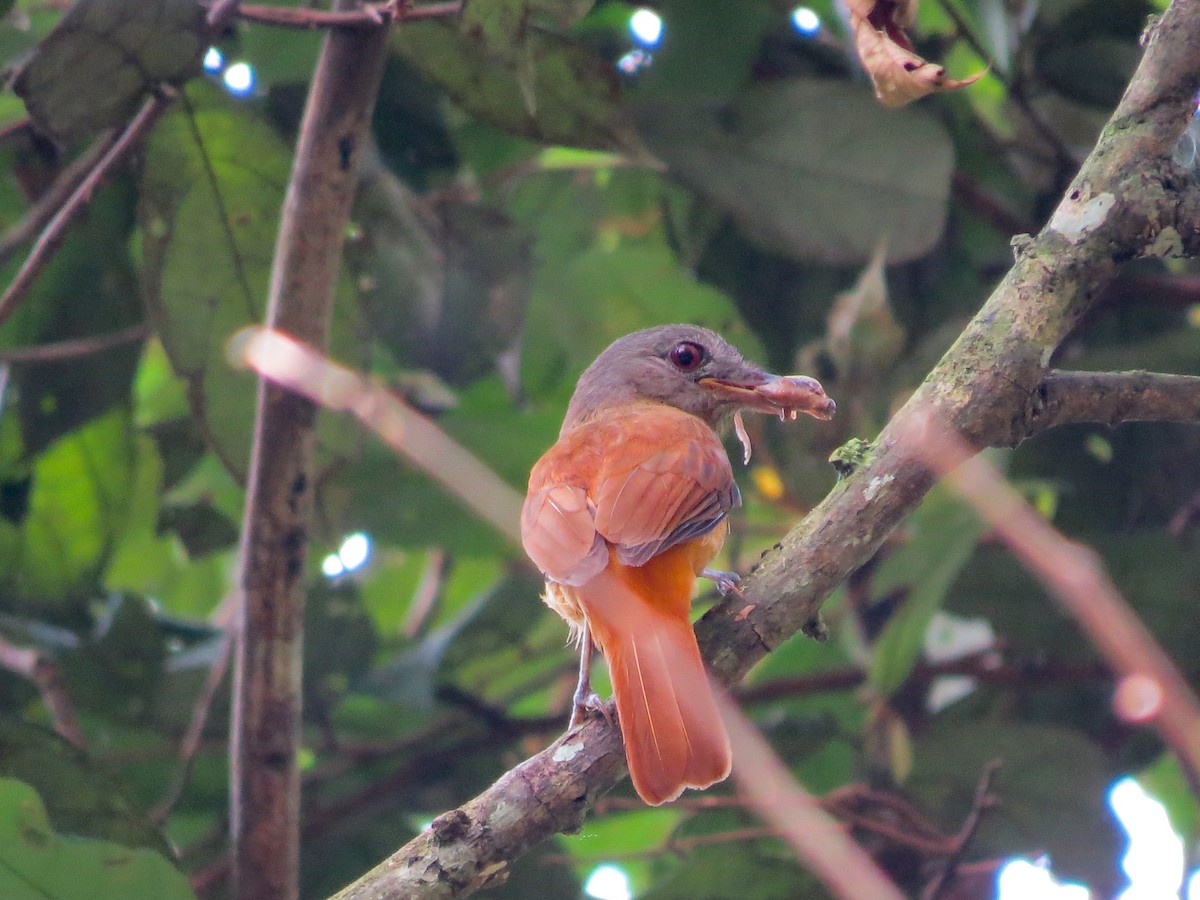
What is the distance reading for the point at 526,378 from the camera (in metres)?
4.33

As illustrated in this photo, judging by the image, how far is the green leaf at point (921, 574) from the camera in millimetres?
3318

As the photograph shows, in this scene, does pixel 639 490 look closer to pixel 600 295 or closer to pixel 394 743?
pixel 600 295

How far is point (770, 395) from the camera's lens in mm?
3346

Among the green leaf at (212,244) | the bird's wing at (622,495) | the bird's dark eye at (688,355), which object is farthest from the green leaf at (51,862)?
the bird's dark eye at (688,355)

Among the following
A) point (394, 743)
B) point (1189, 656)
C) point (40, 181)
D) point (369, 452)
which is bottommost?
point (1189, 656)

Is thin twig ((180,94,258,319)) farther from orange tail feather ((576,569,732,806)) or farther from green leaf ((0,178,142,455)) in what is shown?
orange tail feather ((576,569,732,806))

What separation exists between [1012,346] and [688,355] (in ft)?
5.55

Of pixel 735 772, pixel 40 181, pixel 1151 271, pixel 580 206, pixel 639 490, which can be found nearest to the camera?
pixel 639 490

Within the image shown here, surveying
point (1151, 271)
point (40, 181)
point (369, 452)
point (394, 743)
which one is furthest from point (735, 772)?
point (40, 181)

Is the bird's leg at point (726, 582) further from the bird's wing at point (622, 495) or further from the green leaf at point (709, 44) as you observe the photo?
the green leaf at point (709, 44)

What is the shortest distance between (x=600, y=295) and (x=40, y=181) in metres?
1.66

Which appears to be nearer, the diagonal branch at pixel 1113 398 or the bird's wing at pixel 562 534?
the diagonal branch at pixel 1113 398

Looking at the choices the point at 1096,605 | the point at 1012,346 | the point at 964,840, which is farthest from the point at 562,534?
the point at 1096,605

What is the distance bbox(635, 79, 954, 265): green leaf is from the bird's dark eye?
1.21 feet
